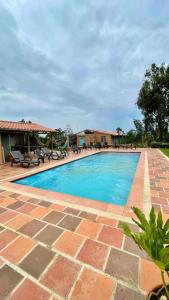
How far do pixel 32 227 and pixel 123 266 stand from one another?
1.68 m

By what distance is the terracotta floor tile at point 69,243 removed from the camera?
2.20 meters

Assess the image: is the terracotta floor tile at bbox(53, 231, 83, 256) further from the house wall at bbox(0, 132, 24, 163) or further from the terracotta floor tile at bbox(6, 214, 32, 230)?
the house wall at bbox(0, 132, 24, 163)

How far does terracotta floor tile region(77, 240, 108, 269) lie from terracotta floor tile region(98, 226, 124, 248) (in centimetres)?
13

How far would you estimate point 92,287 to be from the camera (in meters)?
1.65

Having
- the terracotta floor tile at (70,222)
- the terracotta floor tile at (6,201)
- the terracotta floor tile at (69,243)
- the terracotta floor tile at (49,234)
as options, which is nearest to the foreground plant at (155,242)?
the terracotta floor tile at (69,243)

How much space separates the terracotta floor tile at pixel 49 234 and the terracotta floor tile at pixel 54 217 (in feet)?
0.58

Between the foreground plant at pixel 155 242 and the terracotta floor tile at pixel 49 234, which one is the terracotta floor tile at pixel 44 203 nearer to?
the terracotta floor tile at pixel 49 234

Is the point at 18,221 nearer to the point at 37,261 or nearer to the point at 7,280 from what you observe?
the point at 37,261

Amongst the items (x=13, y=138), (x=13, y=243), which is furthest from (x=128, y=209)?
(x=13, y=138)

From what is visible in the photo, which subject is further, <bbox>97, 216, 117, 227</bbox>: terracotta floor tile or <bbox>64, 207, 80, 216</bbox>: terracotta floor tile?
<bbox>64, 207, 80, 216</bbox>: terracotta floor tile

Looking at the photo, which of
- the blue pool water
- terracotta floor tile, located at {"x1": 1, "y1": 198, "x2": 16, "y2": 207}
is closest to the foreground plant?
terracotta floor tile, located at {"x1": 1, "y1": 198, "x2": 16, "y2": 207}

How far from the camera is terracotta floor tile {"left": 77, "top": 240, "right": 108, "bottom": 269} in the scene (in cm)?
197

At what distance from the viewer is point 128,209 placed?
3438 millimetres

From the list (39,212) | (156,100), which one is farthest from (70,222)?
(156,100)
